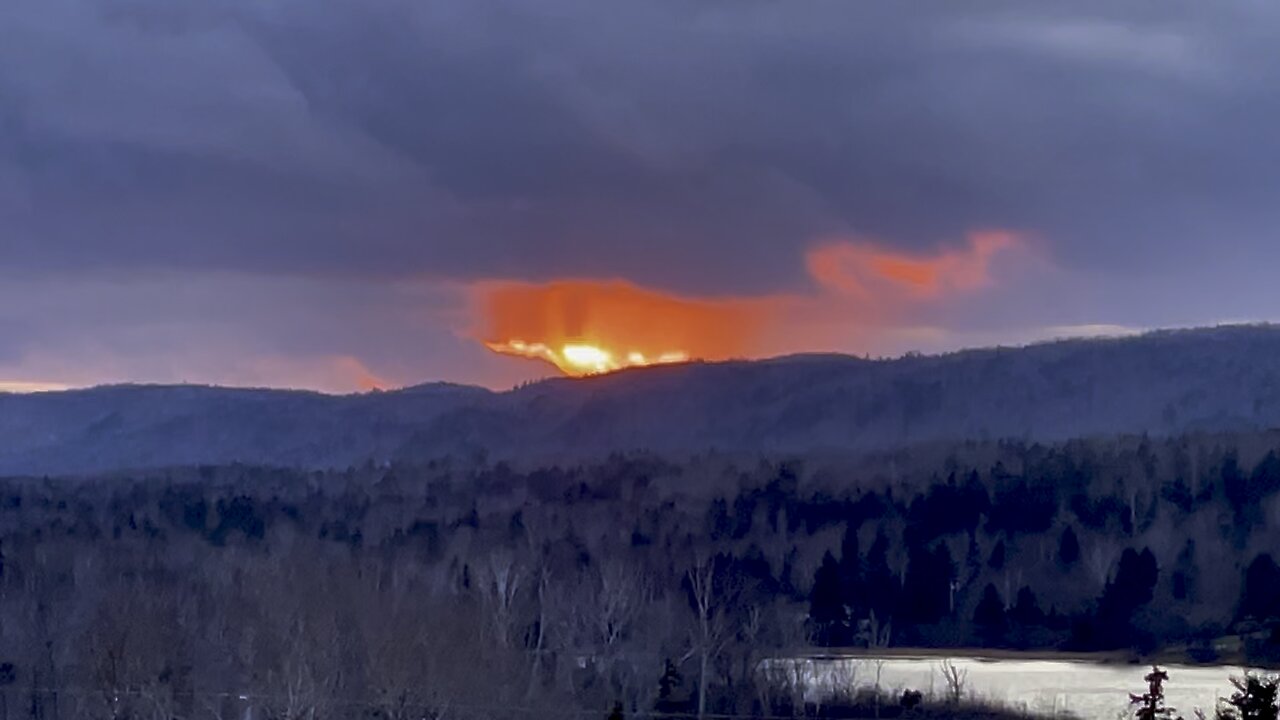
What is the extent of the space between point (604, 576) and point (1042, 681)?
2061 centimetres

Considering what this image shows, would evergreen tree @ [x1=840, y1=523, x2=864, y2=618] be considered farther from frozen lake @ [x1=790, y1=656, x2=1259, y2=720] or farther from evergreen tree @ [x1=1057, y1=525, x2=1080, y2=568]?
evergreen tree @ [x1=1057, y1=525, x2=1080, y2=568]

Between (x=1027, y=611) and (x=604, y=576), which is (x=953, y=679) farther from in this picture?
(x=1027, y=611)

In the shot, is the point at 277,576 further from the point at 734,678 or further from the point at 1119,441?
the point at 1119,441

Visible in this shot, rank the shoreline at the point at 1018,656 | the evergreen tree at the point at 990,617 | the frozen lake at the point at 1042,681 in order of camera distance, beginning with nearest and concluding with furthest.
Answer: the frozen lake at the point at 1042,681
the shoreline at the point at 1018,656
the evergreen tree at the point at 990,617

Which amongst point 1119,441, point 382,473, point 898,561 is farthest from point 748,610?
point 382,473

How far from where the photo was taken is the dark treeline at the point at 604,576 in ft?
188

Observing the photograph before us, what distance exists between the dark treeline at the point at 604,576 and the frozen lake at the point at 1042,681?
2.92 metres

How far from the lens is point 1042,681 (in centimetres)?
8212

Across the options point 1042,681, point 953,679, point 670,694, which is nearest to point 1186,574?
point 1042,681

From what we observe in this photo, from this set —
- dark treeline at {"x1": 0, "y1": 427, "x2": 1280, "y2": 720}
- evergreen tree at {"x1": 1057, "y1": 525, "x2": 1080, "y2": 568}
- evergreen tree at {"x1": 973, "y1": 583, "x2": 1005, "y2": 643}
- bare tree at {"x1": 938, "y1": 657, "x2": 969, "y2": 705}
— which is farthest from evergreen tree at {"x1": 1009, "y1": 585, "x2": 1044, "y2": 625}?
bare tree at {"x1": 938, "y1": 657, "x2": 969, "y2": 705}

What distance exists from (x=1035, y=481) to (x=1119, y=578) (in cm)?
2330

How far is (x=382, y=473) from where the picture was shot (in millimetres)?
168000

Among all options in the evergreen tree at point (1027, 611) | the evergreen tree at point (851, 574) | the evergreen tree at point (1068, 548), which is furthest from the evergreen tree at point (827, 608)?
the evergreen tree at point (1068, 548)

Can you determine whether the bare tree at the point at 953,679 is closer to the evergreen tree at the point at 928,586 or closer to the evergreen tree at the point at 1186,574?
the evergreen tree at the point at 928,586
